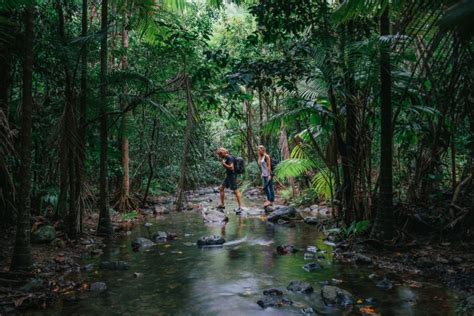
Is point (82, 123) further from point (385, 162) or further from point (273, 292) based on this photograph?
point (385, 162)

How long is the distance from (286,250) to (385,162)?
6.95ft

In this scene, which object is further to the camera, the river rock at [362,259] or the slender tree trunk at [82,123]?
the slender tree trunk at [82,123]

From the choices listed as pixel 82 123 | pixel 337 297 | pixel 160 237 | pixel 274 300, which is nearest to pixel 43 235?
pixel 82 123

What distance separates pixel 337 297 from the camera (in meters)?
4.87

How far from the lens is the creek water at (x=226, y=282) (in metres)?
4.71

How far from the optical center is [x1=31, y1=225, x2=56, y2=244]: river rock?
7305 millimetres

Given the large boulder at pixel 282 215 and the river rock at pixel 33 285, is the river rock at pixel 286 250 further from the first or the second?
the river rock at pixel 33 285

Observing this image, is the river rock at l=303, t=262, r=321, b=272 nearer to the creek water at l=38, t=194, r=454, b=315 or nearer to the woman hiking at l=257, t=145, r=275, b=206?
the creek water at l=38, t=194, r=454, b=315

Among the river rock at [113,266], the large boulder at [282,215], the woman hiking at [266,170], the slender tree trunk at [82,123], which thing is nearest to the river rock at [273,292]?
the river rock at [113,266]

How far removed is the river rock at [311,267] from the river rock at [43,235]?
4173 mm

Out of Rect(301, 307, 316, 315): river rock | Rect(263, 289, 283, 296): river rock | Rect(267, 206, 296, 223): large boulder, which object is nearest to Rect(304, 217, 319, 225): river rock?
Rect(267, 206, 296, 223): large boulder

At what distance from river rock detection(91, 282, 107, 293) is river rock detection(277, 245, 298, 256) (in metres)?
2.94

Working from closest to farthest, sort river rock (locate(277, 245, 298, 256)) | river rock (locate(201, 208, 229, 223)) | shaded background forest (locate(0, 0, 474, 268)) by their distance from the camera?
shaded background forest (locate(0, 0, 474, 268)) → river rock (locate(277, 245, 298, 256)) → river rock (locate(201, 208, 229, 223))

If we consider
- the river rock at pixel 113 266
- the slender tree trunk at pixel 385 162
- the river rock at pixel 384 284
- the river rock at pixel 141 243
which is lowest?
the river rock at pixel 384 284
